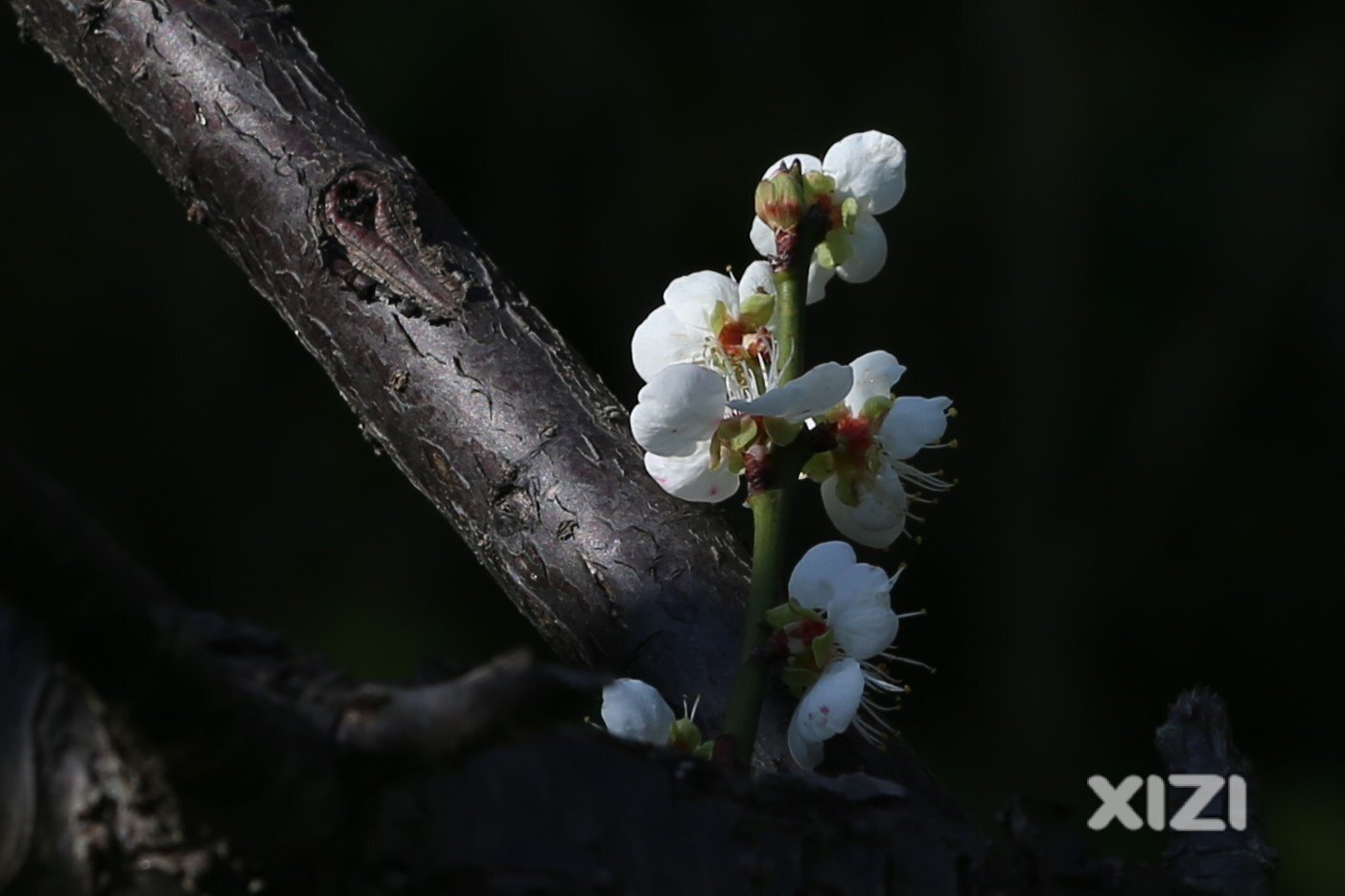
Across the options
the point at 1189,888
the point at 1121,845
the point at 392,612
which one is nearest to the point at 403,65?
the point at 392,612

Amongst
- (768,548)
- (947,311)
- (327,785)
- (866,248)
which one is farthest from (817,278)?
(947,311)

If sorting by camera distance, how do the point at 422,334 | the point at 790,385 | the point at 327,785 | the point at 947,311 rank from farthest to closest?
the point at 947,311
the point at 422,334
the point at 790,385
the point at 327,785

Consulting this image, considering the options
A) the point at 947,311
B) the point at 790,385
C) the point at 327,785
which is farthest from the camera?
the point at 947,311

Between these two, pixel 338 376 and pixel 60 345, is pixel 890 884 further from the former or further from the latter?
pixel 60 345

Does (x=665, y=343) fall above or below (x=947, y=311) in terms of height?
below

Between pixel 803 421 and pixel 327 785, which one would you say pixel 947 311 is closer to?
pixel 803 421

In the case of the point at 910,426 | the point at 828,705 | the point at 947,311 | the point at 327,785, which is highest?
the point at 947,311
